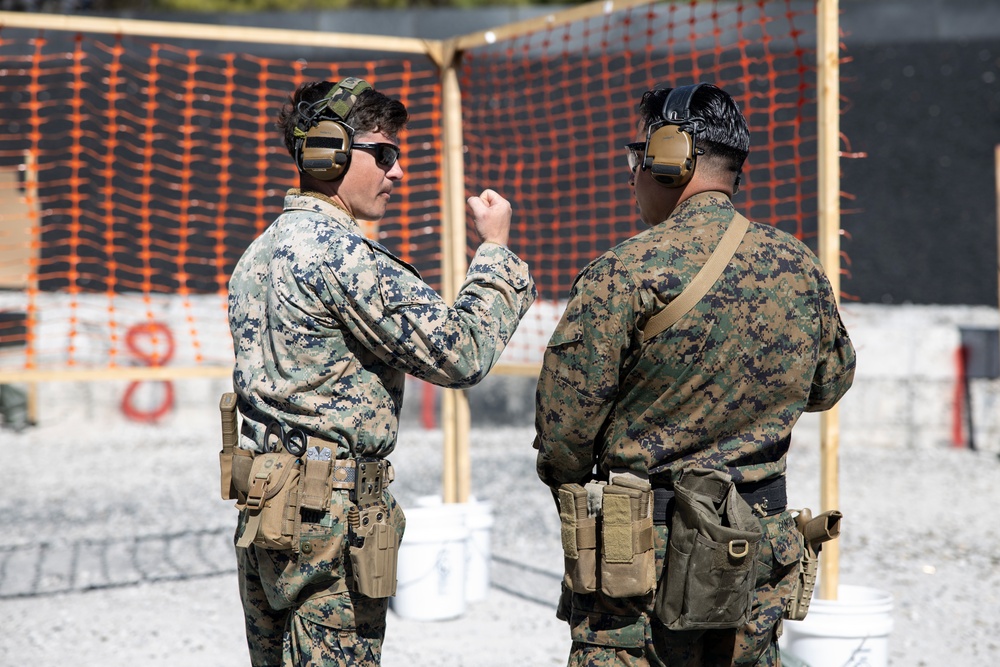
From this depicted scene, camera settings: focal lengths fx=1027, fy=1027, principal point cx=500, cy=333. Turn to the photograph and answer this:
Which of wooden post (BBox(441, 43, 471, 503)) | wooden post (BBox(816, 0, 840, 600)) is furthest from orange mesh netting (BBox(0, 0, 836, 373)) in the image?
wooden post (BBox(816, 0, 840, 600))

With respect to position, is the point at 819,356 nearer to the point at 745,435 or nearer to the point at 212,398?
the point at 745,435

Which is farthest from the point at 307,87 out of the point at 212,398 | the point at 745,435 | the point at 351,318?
the point at 212,398

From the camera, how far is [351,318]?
2596 millimetres

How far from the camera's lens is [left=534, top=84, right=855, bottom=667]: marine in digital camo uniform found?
242 centimetres

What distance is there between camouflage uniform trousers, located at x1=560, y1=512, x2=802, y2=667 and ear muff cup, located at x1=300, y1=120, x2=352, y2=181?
1.27 meters

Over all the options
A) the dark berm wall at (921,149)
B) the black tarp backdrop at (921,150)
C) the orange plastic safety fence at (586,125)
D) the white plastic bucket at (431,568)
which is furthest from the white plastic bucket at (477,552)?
the dark berm wall at (921,149)

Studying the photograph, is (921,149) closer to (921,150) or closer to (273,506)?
(921,150)

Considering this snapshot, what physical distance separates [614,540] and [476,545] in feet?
9.64

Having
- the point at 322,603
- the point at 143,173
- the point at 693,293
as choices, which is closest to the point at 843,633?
the point at 693,293

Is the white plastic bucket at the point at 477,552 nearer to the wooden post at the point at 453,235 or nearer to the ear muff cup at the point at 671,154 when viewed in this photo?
the wooden post at the point at 453,235

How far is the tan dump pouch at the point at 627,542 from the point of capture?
241 centimetres

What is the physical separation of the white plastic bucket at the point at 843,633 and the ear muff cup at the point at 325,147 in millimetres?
2374

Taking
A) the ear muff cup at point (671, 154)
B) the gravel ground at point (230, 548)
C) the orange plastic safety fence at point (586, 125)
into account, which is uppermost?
the orange plastic safety fence at point (586, 125)

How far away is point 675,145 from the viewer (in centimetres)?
249
